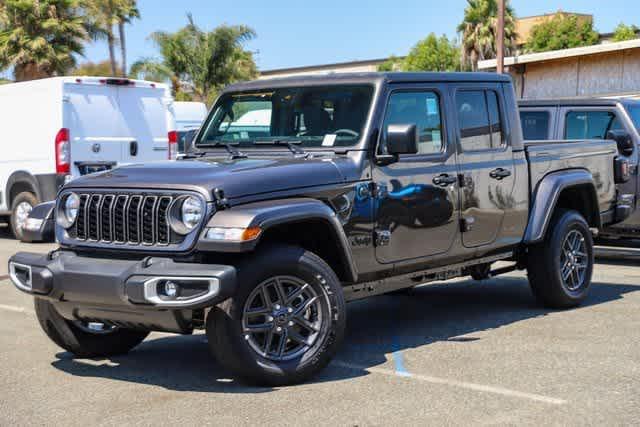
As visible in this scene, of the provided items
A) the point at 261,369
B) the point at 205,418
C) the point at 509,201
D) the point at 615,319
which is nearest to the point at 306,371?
the point at 261,369

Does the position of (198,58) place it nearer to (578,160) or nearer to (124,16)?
(124,16)

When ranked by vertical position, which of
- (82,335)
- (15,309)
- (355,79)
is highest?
(355,79)

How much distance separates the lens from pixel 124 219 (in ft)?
19.6

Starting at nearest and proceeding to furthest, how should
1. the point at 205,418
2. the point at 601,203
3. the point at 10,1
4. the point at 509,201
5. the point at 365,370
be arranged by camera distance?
the point at 205,418 < the point at 365,370 < the point at 509,201 < the point at 601,203 < the point at 10,1

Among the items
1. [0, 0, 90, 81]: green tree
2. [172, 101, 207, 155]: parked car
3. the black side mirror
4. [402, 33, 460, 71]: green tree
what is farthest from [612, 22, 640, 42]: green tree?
the black side mirror

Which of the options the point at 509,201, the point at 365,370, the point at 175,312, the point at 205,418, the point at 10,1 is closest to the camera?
the point at 205,418

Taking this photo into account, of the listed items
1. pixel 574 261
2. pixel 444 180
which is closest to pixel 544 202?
pixel 574 261

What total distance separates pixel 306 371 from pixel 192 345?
1622 millimetres

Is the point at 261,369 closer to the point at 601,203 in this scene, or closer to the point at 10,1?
the point at 601,203

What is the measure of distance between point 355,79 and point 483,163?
1286 mm

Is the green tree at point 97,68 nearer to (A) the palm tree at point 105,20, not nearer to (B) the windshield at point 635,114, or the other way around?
(A) the palm tree at point 105,20

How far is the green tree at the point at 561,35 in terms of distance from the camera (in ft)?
229

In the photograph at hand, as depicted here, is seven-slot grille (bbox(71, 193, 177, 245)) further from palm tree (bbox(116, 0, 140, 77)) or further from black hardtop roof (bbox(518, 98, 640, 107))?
palm tree (bbox(116, 0, 140, 77))

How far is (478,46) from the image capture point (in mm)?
59125
